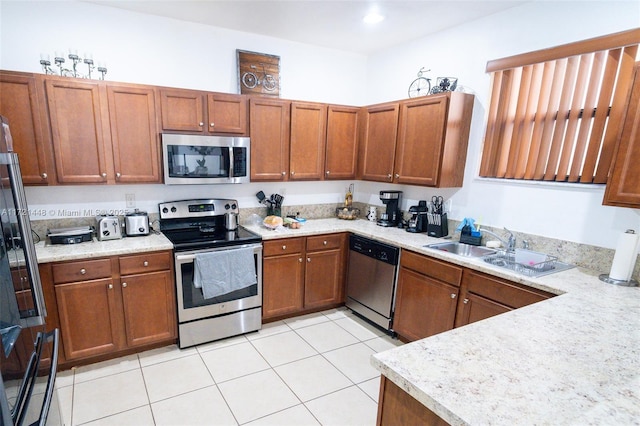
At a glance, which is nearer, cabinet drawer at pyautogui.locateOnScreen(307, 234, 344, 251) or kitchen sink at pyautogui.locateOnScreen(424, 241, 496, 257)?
kitchen sink at pyautogui.locateOnScreen(424, 241, 496, 257)

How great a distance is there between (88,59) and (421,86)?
2.93 m

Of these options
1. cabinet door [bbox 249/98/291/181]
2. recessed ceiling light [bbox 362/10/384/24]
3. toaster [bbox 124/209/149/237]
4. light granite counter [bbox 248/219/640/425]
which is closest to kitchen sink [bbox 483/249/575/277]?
light granite counter [bbox 248/219/640/425]

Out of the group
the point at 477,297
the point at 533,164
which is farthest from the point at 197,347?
the point at 533,164

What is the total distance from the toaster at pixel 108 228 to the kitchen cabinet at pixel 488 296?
8.99 ft

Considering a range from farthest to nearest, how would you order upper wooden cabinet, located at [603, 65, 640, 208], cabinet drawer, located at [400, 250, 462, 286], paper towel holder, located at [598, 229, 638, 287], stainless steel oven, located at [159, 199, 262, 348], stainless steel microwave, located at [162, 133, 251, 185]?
1. stainless steel microwave, located at [162, 133, 251, 185]
2. stainless steel oven, located at [159, 199, 262, 348]
3. cabinet drawer, located at [400, 250, 462, 286]
4. paper towel holder, located at [598, 229, 638, 287]
5. upper wooden cabinet, located at [603, 65, 640, 208]

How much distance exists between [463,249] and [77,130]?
327 cm

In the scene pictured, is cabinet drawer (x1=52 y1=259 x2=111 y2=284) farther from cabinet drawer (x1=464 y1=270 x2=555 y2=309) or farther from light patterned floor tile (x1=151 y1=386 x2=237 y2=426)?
cabinet drawer (x1=464 y1=270 x2=555 y2=309)

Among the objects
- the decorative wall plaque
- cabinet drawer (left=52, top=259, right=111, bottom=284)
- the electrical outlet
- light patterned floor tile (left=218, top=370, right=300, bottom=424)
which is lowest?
light patterned floor tile (left=218, top=370, right=300, bottom=424)

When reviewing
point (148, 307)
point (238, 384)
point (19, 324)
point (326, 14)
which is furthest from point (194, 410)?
point (326, 14)

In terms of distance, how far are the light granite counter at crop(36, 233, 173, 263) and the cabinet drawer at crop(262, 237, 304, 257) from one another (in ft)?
2.71

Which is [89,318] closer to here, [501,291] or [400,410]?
[400,410]

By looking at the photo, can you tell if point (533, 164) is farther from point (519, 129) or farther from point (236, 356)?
point (236, 356)

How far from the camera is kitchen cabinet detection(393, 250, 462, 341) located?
2461 mm

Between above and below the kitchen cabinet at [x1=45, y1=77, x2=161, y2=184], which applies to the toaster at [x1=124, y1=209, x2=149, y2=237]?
below
